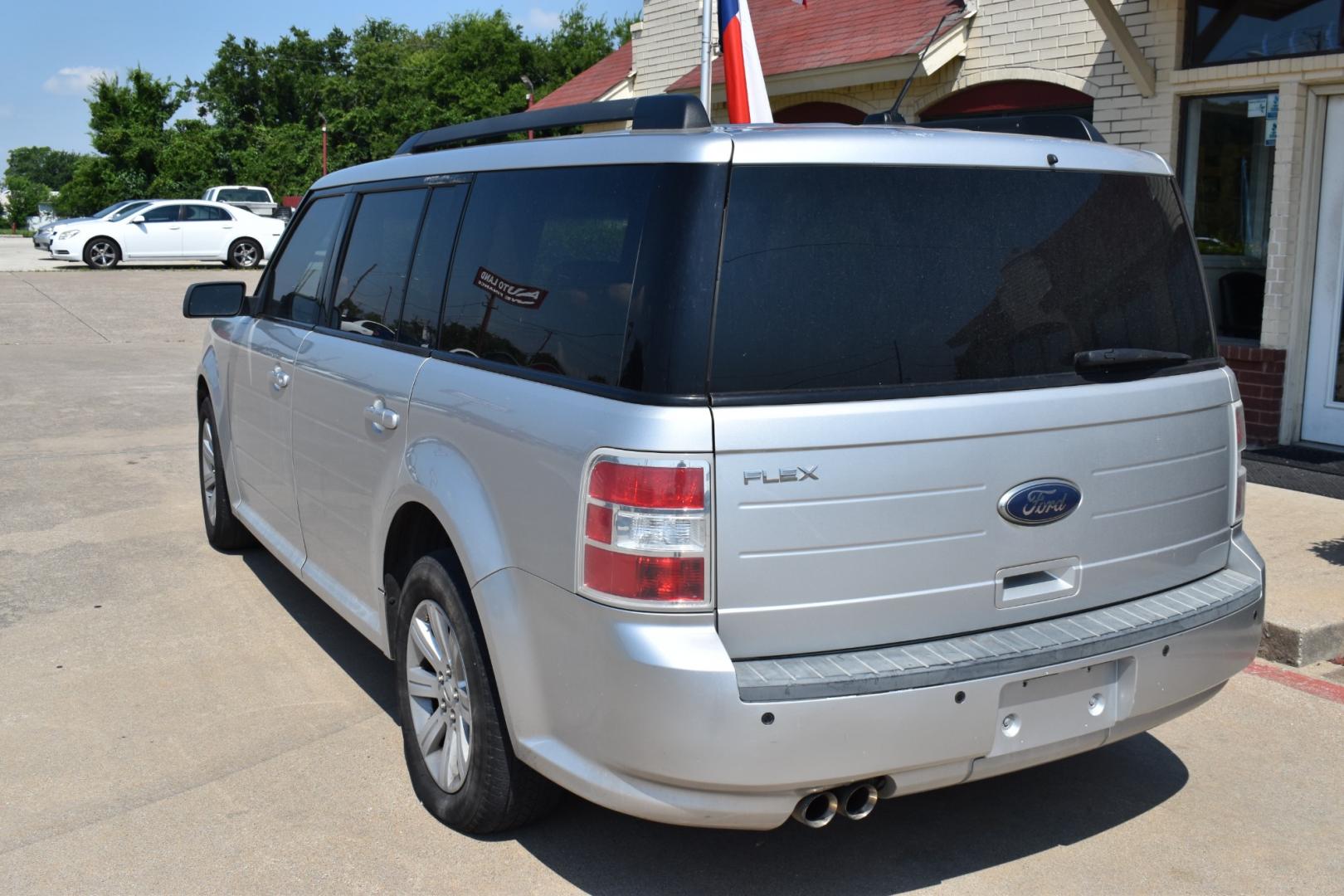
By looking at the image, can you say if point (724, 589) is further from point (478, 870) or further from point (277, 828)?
point (277, 828)

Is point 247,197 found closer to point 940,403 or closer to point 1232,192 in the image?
point 1232,192

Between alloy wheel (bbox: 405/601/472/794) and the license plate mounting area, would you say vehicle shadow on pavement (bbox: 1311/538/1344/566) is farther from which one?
alloy wheel (bbox: 405/601/472/794)

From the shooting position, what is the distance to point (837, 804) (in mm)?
3133

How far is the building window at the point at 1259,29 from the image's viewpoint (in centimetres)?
839

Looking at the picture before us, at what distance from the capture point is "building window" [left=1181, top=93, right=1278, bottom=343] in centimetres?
894

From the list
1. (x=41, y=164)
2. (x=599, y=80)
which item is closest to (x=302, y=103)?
(x=599, y=80)

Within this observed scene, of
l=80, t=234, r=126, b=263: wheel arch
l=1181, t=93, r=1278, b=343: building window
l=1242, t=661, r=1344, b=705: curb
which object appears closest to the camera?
l=1242, t=661, r=1344, b=705: curb

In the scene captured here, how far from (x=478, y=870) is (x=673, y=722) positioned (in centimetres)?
101

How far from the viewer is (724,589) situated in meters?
2.95

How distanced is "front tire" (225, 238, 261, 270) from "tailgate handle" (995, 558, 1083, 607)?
29.4 metres

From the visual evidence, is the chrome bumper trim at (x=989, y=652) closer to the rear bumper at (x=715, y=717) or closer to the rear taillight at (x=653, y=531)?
the rear bumper at (x=715, y=717)

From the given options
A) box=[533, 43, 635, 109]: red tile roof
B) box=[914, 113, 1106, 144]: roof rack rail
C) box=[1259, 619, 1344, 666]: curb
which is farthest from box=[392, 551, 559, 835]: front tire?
box=[533, 43, 635, 109]: red tile roof

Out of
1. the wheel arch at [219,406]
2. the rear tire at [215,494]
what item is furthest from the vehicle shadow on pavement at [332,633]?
the wheel arch at [219,406]

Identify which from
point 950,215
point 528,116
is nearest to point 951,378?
point 950,215
